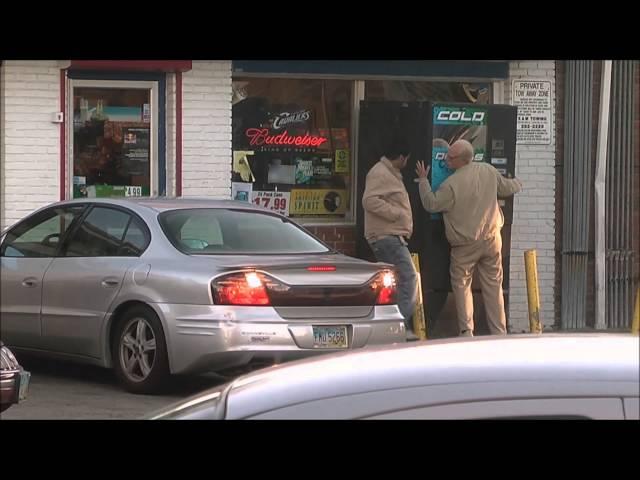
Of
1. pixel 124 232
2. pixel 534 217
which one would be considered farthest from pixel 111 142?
pixel 534 217

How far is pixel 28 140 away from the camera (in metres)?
12.7

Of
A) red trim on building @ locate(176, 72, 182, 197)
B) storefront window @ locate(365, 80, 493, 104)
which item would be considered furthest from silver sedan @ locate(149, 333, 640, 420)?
storefront window @ locate(365, 80, 493, 104)

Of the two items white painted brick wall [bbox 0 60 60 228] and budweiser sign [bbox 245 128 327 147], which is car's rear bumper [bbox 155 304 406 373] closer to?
white painted brick wall [bbox 0 60 60 228]

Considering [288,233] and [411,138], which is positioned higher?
[411,138]

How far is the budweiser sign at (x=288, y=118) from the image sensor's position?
526 inches

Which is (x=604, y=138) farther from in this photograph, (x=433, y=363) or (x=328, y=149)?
(x=433, y=363)

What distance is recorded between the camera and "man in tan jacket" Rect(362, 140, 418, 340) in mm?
12195

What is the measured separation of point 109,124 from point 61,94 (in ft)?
2.04

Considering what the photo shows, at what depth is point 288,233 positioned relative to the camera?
9844mm

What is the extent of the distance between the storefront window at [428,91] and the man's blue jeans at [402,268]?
206 cm

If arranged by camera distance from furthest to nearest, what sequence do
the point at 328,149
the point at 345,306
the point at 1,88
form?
the point at 328,149 < the point at 1,88 < the point at 345,306

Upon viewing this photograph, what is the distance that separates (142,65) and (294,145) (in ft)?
6.46
